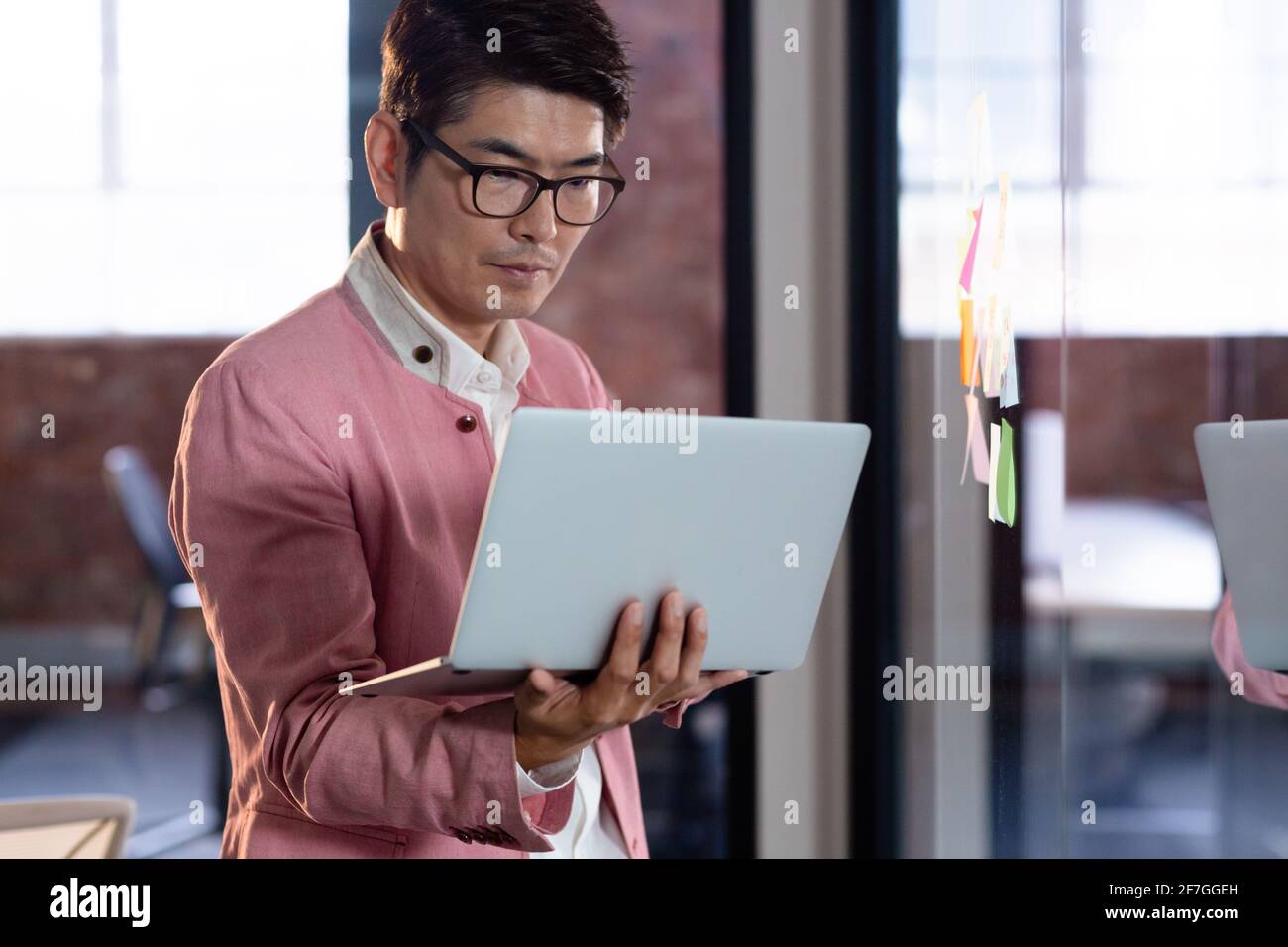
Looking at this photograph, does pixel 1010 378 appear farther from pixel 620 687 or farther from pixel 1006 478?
pixel 620 687

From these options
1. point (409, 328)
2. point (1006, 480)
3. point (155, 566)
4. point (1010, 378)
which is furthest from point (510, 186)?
point (155, 566)

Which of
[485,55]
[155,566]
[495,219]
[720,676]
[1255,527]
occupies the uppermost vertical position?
[485,55]

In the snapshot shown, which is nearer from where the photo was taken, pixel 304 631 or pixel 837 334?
pixel 304 631

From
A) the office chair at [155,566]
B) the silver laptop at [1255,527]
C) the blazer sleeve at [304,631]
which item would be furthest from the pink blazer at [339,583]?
the office chair at [155,566]

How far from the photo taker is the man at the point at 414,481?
98 centimetres

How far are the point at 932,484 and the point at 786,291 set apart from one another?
399 mm

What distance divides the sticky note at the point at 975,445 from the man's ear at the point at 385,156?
0.69 m

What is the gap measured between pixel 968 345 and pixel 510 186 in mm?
630

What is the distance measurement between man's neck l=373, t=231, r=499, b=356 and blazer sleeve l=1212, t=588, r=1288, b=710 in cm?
68

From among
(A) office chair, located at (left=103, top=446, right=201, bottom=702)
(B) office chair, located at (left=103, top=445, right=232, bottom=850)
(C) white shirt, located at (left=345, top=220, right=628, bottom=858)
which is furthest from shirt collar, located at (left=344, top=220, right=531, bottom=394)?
(A) office chair, located at (left=103, top=446, right=201, bottom=702)

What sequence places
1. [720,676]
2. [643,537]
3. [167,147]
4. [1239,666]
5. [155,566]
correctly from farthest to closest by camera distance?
[167,147] → [155,566] → [1239,666] → [720,676] → [643,537]

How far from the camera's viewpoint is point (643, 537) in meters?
0.87

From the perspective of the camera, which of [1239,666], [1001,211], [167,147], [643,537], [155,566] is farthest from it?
[167,147]
